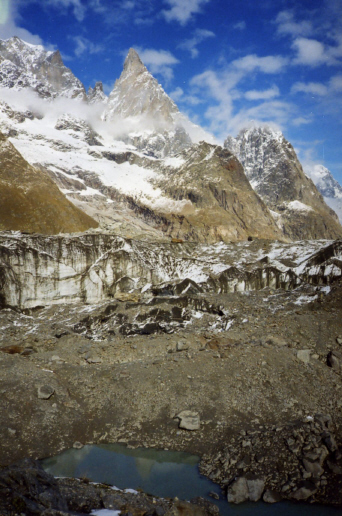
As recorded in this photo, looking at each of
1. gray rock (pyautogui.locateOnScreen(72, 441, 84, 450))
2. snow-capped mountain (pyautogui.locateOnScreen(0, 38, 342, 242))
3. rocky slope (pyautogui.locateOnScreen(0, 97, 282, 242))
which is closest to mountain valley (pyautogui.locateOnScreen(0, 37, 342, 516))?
gray rock (pyautogui.locateOnScreen(72, 441, 84, 450))

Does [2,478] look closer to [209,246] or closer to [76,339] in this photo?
[76,339]

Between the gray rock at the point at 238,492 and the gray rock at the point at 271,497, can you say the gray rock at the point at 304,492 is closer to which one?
the gray rock at the point at 271,497

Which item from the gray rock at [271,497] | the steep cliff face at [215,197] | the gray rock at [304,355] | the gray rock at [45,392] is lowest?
the gray rock at [271,497]

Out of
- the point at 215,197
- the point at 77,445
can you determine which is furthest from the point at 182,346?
the point at 215,197

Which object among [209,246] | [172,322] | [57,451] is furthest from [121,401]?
[209,246]

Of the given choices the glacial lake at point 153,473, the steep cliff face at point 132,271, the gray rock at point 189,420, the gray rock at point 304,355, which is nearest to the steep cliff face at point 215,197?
the steep cliff face at point 132,271

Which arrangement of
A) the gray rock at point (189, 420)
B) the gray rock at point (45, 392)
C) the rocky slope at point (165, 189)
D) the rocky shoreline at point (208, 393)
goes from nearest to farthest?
the rocky shoreline at point (208, 393) < the gray rock at point (189, 420) < the gray rock at point (45, 392) < the rocky slope at point (165, 189)
